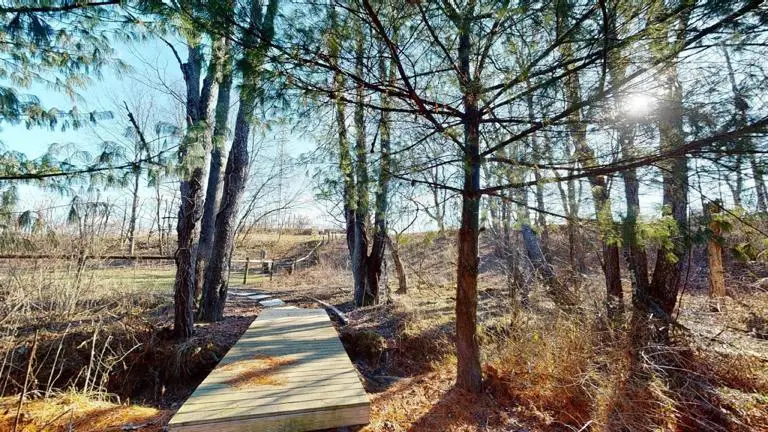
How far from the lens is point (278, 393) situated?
2557 millimetres

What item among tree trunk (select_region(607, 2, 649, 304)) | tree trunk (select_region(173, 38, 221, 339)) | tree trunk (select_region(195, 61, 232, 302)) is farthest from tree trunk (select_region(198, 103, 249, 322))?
tree trunk (select_region(607, 2, 649, 304))

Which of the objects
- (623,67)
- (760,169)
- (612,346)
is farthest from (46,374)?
(760,169)

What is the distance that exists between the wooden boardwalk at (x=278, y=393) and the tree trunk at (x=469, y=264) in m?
1.16

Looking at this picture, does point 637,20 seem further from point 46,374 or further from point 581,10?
point 46,374

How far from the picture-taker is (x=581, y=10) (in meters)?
2.03

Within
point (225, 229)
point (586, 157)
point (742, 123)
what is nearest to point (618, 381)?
point (586, 157)

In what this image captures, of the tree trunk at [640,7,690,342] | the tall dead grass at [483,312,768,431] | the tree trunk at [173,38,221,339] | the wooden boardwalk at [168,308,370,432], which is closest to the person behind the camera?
the tree trunk at [640,7,690,342]

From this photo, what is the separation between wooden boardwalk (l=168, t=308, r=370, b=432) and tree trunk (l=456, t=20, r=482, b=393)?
1162 millimetres

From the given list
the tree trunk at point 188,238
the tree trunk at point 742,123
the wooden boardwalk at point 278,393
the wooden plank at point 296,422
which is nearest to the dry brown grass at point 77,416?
the wooden boardwalk at point 278,393

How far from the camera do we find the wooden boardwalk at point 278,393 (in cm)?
221

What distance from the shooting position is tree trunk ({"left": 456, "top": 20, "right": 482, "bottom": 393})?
288cm

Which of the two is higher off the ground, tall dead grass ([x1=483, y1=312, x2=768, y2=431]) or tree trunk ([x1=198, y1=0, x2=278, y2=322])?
tree trunk ([x1=198, y1=0, x2=278, y2=322])

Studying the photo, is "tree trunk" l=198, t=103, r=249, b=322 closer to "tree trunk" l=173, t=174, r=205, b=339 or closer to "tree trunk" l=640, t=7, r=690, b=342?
"tree trunk" l=173, t=174, r=205, b=339

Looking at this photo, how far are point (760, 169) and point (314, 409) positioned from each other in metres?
3.37
